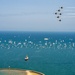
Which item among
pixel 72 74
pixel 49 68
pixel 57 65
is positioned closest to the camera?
pixel 72 74

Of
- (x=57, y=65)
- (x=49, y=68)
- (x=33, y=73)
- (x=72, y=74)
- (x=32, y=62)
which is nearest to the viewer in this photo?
(x=33, y=73)

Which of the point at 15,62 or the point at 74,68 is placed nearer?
the point at 74,68

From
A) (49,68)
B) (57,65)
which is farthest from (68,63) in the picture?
(49,68)

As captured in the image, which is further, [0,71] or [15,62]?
[15,62]

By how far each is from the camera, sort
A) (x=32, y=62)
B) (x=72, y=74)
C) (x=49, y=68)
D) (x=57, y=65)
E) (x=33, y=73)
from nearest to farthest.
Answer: (x=33, y=73) < (x=72, y=74) < (x=49, y=68) < (x=57, y=65) < (x=32, y=62)

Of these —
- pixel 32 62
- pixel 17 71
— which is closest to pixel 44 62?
pixel 32 62

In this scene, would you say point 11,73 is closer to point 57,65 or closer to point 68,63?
point 57,65

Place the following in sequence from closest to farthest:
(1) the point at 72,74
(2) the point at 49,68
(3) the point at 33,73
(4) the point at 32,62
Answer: (3) the point at 33,73 → (1) the point at 72,74 → (2) the point at 49,68 → (4) the point at 32,62

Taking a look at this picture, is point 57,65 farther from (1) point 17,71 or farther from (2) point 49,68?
(1) point 17,71
